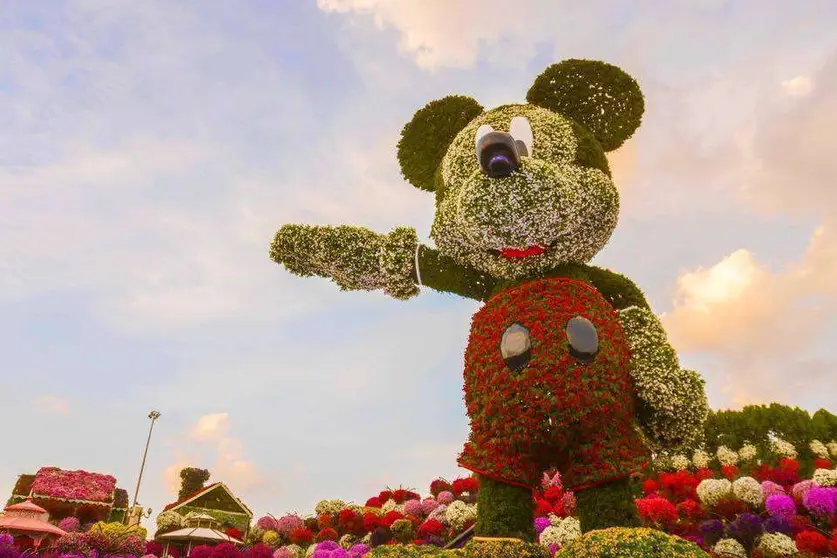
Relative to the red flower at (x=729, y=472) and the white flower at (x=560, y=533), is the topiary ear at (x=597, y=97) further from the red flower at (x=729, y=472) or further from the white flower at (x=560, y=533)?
the red flower at (x=729, y=472)

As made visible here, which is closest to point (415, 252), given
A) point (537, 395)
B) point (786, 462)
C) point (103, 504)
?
point (537, 395)

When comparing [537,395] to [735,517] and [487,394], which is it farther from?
[735,517]

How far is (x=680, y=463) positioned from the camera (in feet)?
37.2

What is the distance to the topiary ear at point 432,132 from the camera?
7.92 metres

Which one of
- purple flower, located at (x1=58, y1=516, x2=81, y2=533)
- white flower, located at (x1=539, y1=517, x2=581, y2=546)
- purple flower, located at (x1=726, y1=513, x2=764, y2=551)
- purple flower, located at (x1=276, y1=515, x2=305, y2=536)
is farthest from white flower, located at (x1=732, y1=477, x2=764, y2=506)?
purple flower, located at (x1=58, y1=516, x2=81, y2=533)

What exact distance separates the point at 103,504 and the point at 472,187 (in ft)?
75.0

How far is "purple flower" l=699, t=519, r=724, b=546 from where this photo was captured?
7348mm

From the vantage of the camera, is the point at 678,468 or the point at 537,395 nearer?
the point at 537,395

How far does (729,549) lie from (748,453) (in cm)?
545

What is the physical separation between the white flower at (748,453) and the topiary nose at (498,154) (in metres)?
8.89

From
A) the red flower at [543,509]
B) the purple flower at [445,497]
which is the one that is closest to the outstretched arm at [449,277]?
the red flower at [543,509]

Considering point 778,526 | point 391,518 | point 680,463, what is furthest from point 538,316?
point 680,463

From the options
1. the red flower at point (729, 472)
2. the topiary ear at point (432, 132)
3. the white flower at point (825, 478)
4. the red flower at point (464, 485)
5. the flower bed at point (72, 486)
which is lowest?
the white flower at point (825, 478)

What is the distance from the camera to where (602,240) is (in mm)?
6590
